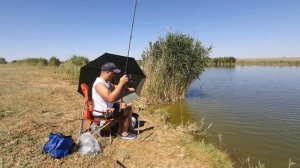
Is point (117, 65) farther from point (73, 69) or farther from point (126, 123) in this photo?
point (73, 69)

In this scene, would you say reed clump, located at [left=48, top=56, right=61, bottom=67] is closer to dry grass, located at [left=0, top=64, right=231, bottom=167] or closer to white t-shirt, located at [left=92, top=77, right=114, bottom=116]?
dry grass, located at [left=0, top=64, right=231, bottom=167]

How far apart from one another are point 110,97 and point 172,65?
29.7ft

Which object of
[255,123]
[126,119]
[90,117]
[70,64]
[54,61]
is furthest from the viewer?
[54,61]

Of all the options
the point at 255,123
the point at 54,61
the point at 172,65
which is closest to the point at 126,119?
the point at 255,123

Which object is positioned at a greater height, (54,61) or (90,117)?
(54,61)

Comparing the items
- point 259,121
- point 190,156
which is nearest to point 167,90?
point 259,121

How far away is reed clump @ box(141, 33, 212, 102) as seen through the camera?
44.3 feet

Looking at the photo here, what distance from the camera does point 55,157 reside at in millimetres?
5160

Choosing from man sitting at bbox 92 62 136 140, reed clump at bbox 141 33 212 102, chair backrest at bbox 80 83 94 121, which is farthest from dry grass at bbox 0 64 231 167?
reed clump at bbox 141 33 212 102

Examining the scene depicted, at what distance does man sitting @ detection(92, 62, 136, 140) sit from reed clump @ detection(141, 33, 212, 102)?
271 inches

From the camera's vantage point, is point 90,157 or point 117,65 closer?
point 90,157

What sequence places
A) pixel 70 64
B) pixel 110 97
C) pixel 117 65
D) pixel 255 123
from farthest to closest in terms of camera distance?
pixel 70 64 < pixel 255 123 < pixel 117 65 < pixel 110 97

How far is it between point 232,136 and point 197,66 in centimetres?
678

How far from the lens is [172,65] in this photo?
14.2 m
